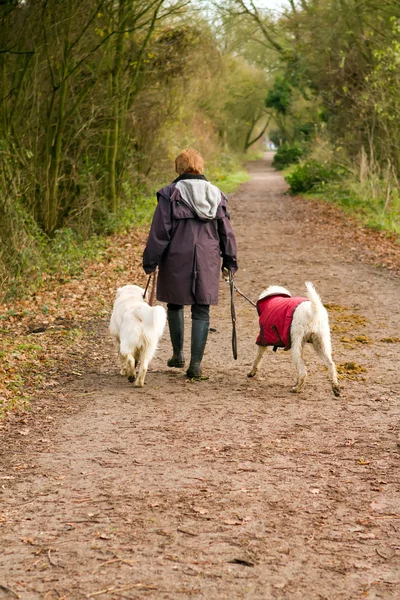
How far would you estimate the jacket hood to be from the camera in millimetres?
7527

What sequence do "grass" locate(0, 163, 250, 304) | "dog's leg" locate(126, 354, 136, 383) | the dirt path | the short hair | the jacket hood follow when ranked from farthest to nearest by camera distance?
"grass" locate(0, 163, 250, 304) < the short hair < the jacket hood < "dog's leg" locate(126, 354, 136, 383) < the dirt path

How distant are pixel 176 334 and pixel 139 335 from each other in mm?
811

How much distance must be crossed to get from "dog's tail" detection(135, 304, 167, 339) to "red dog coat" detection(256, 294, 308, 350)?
0.95 m

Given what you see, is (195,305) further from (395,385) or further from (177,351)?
(395,385)

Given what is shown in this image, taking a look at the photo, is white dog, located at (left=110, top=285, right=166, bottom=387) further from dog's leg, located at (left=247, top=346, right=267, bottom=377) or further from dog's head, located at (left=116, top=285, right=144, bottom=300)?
dog's leg, located at (left=247, top=346, right=267, bottom=377)

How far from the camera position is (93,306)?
11609 mm

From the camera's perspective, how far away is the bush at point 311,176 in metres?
29.5

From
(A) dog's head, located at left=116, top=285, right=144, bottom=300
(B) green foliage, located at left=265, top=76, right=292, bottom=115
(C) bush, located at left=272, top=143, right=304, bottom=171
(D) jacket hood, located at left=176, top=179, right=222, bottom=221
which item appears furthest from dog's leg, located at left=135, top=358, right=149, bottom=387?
(B) green foliage, located at left=265, top=76, right=292, bottom=115

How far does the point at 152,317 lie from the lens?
720cm

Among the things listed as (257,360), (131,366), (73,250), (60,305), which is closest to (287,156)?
(73,250)

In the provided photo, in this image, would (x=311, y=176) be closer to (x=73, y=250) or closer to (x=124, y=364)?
(x=73, y=250)

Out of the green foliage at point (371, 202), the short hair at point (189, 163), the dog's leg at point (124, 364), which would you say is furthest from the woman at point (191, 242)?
the green foliage at point (371, 202)

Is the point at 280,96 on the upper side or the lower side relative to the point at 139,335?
upper

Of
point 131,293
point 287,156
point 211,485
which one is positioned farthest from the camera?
point 287,156
